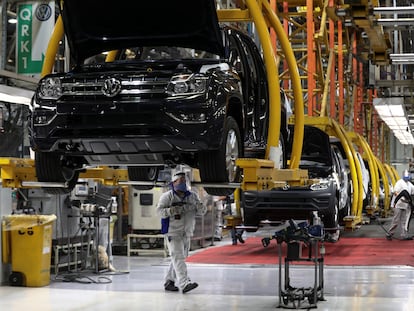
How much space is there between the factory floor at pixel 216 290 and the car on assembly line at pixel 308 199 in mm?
962

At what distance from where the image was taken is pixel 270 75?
652 cm

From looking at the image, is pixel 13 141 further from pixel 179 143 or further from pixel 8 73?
pixel 179 143

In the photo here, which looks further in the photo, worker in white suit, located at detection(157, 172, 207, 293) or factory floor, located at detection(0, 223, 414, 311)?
worker in white suit, located at detection(157, 172, 207, 293)

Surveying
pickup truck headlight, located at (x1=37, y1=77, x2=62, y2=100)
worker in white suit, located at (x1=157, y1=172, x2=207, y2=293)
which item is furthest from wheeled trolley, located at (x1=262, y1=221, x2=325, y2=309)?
pickup truck headlight, located at (x1=37, y1=77, x2=62, y2=100)

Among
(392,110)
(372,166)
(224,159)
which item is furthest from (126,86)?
(392,110)

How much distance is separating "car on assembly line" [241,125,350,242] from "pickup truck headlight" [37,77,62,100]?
6.36 meters

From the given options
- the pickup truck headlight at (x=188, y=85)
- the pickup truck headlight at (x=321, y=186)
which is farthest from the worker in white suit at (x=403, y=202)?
the pickup truck headlight at (x=188, y=85)

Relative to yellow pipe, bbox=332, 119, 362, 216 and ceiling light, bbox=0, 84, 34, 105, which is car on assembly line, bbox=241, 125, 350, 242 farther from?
A: ceiling light, bbox=0, 84, 34, 105

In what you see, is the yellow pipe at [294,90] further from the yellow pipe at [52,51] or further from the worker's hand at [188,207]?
the worker's hand at [188,207]

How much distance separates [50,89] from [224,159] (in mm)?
1573

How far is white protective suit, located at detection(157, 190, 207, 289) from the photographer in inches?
399

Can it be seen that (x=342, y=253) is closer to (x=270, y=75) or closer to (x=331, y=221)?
(x=331, y=221)

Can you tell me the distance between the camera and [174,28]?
612 cm

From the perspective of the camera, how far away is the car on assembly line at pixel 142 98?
553 centimetres
